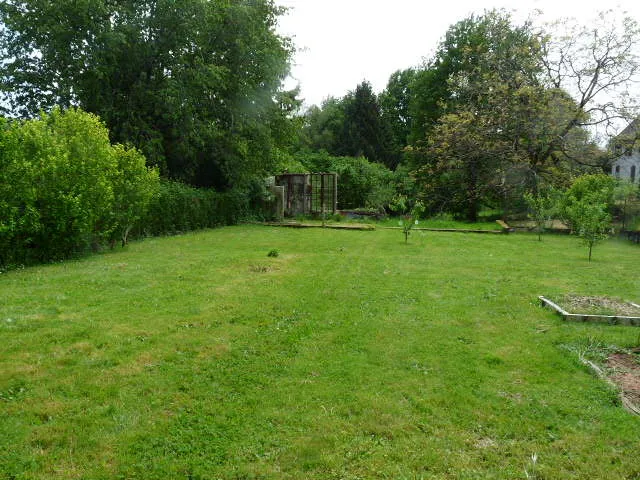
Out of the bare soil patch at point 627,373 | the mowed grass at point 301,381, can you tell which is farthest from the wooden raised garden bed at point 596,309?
the bare soil patch at point 627,373

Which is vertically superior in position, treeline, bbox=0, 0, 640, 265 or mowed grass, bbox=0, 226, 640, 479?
treeline, bbox=0, 0, 640, 265

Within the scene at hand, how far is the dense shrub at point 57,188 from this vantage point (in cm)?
878

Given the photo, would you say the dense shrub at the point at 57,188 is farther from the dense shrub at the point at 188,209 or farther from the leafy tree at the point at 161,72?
the leafy tree at the point at 161,72

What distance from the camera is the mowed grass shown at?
113 inches

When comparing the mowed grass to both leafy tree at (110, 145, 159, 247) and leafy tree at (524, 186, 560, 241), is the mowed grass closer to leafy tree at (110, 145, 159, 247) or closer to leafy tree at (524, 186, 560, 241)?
leafy tree at (110, 145, 159, 247)

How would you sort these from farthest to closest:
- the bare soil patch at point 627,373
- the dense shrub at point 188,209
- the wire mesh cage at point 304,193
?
the wire mesh cage at point 304,193, the dense shrub at point 188,209, the bare soil patch at point 627,373

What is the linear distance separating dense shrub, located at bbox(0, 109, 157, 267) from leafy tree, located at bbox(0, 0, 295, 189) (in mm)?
5694

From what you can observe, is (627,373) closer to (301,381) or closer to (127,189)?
(301,381)

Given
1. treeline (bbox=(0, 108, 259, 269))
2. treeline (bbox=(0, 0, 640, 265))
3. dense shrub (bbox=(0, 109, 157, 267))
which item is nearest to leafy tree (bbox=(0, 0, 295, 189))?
treeline (bbox=(0, 0, 640, 265))

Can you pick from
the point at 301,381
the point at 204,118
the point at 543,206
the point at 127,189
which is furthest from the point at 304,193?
the point at 301,381

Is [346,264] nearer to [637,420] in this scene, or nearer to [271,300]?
[271,300]

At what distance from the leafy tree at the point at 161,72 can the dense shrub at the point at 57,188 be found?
569cm

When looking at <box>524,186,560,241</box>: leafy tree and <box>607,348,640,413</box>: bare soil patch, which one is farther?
<box>524,186,560,241</box>: leafy tree

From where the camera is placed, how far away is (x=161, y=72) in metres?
17.6
